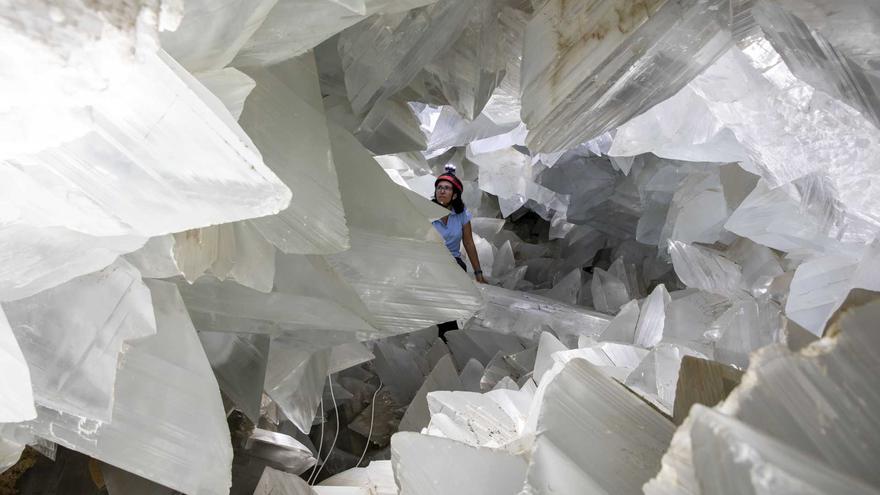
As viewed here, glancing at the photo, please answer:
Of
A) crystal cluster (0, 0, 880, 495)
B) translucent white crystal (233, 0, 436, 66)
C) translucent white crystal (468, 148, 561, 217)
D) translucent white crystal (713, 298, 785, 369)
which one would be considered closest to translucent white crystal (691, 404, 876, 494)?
crystal cluster (0, 0, 880, 495)

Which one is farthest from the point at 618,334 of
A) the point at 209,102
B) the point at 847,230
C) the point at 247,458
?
the point at 209,102

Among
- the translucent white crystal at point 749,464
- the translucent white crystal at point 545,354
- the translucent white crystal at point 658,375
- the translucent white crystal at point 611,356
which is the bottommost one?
the translucent white crystal at point 545,354

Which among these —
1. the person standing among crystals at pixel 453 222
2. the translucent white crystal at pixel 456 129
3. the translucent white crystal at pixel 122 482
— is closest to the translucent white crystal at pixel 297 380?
the translucent white crystal at pixel 122 482

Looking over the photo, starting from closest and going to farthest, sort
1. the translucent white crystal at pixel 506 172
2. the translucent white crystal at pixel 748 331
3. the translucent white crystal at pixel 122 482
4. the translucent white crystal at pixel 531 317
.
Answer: the translucent white crystal at pixel 748 331, the translucent white crystal at pixel 122 482, the translucent white crystal at pixel 531 317, the translucent white crystal at pixel 506 172

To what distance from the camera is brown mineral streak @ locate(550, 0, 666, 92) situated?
0.97 meters

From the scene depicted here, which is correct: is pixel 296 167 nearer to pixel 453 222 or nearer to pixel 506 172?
pixel 453 222

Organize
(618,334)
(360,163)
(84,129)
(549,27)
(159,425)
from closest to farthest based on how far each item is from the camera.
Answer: (84,129) < (159,425) < (549,27) < (360,163) < (618,334)

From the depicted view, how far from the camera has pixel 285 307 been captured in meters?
1.11

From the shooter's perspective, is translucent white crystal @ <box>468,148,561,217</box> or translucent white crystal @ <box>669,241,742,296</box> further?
translucent white crystal @ <box>468,148,561,217</box>

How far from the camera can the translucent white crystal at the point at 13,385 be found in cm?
67

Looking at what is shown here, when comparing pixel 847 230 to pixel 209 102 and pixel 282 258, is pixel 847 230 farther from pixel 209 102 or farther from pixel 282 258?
pixel 209 102

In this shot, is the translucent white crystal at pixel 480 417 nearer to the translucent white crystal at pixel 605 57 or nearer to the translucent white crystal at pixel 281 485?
the translucent white crystal at pixel 281 485

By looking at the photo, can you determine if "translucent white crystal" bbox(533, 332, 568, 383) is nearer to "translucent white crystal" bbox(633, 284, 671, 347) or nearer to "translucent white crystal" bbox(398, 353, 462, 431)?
"translucent white crystal" bbox(633, 284, 671, 347)

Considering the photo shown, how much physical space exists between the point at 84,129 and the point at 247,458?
1.26 m
